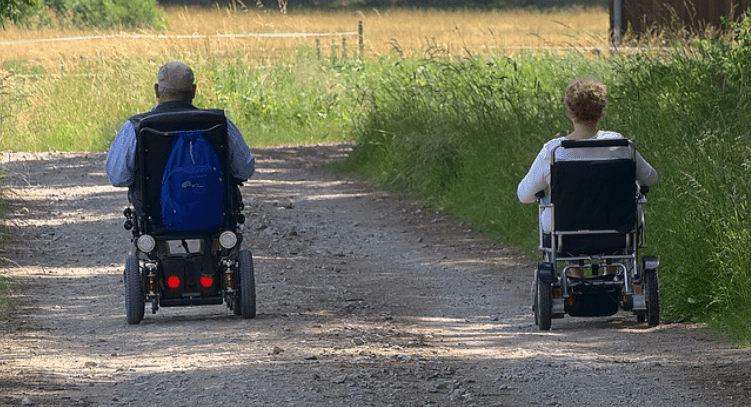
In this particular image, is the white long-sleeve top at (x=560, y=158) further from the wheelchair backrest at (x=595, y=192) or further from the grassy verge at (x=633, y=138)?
the grassy verge at (x=633, y=138)

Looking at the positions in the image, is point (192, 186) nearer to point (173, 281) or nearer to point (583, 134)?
point (173, 281)

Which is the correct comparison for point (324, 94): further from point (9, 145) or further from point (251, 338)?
point (251, 338)

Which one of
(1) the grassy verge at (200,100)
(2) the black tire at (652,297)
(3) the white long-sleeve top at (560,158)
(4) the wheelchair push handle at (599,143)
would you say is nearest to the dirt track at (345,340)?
(2) the black tire at (652,297)

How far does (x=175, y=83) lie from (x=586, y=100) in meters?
2.28

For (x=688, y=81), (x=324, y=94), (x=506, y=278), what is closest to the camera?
(x=506, y=278)

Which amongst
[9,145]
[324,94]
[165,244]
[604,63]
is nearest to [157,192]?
[165,244]

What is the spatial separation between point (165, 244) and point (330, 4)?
54.1 metres

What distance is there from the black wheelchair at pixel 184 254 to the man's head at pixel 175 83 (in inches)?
9.8

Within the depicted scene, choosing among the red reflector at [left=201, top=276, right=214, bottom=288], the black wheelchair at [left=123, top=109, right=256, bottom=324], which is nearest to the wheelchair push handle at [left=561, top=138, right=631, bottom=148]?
the black wheelchair at [left=123, top=109, right=256, bottom=324]

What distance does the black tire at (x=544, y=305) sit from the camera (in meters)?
7.60

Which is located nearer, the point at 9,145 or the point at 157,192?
the point at 157,192

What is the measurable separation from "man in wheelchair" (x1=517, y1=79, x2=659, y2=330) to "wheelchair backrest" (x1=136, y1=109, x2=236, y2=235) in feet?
5.45

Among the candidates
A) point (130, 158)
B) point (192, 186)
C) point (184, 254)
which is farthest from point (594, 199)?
point (130, 158)

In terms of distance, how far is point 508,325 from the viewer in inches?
318
